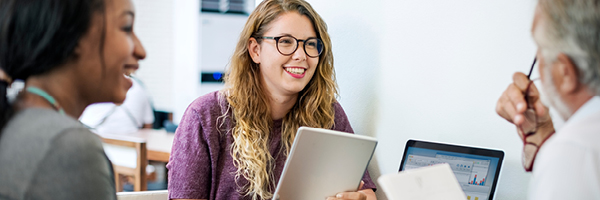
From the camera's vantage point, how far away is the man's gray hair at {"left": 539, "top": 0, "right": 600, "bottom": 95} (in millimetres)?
688

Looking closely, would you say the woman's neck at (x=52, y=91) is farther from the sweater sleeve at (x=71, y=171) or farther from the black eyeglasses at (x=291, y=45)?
the black eyeglasses at (x=291, y=45)

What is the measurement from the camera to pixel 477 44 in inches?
52.6

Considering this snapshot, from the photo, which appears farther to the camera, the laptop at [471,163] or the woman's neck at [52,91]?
the laptop at [471,163]

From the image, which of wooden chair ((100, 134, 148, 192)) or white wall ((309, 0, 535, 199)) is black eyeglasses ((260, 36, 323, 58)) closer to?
white wall ((309, 0, 535, 199))

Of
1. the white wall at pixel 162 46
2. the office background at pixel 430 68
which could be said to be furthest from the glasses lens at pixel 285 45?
the white wall at pixel 162 46

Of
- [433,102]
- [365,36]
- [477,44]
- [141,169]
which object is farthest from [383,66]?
[141,169]

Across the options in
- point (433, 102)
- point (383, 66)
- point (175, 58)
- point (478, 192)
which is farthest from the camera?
point (175, 58)

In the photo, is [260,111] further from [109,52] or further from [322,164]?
[109,52]

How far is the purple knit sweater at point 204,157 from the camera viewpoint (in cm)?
153

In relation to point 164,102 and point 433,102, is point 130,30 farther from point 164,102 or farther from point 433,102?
point 164,102

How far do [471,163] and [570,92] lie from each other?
59cm

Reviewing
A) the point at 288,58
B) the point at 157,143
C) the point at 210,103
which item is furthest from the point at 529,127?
the point at 157,143

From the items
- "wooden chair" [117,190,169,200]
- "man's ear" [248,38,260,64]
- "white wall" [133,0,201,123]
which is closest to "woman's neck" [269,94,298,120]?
"man's ear" [248,38,260,64]

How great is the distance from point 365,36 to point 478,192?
27.4 inches
